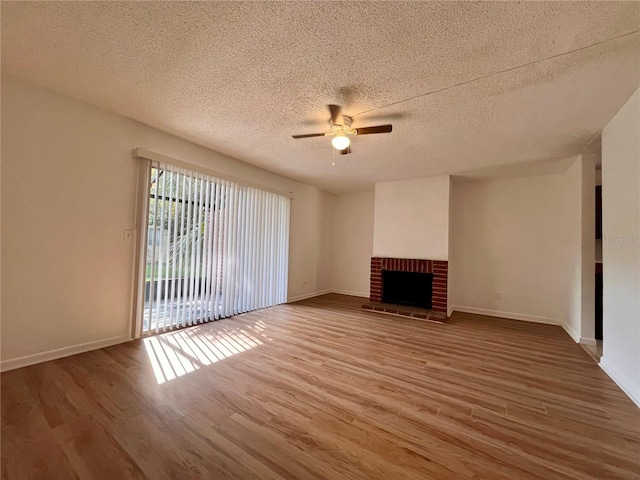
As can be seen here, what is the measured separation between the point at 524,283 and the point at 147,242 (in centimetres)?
591

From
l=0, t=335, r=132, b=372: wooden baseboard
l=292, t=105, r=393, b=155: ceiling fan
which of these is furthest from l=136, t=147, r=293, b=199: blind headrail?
l=0, t=335, r=132, b=372: wooden baseboard

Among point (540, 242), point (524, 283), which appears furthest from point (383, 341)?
point (540, 242)

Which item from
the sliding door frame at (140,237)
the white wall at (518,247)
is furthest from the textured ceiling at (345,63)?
the white wall at (518,247)

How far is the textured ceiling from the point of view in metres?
1.53

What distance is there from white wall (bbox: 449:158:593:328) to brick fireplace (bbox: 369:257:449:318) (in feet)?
1.47

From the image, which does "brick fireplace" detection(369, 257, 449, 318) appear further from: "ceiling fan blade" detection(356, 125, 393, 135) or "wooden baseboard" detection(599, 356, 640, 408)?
"ceiling fan blade" detection(356, 125, 393, 135)

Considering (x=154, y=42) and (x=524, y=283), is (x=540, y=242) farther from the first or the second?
(x=154, y=42)

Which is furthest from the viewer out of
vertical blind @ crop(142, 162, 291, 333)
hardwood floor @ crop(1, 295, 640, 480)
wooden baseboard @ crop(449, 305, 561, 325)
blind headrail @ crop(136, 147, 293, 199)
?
wooden baseboard @ crop(449, 305, 561, 325)

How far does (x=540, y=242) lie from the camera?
173 inches

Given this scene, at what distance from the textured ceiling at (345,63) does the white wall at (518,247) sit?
1386mm

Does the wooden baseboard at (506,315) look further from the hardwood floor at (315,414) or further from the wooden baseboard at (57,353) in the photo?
the wooden baseboard at (57,353)

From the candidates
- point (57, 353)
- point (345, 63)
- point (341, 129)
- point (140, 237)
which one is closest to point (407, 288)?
point (341, 129)

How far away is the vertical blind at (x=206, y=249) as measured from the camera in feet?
10.5

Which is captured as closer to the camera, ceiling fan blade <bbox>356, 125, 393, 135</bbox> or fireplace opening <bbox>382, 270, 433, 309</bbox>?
ceiling fan blade <bbox>356, 125, 393, 135</bbox>
